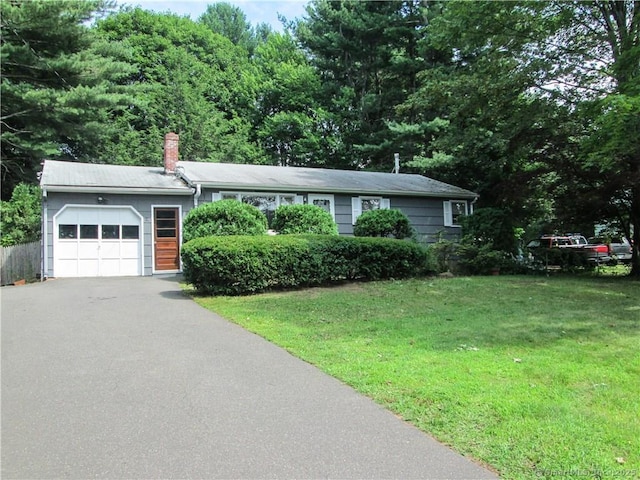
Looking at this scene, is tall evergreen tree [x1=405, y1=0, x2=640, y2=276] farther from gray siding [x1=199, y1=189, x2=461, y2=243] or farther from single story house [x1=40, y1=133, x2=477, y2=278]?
single story house [x1=40, y1=133, x2=477, y2=278]

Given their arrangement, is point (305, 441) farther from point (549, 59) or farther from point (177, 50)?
point (177, 50)

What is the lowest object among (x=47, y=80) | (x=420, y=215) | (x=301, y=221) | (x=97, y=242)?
(x=97, y=242)

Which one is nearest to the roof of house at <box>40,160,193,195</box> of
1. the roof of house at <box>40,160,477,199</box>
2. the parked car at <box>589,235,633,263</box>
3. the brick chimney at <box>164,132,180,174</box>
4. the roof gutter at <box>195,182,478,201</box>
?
the roof of house at <box>40,160,477,199</box>

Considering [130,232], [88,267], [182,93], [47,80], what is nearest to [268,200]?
[130,232]

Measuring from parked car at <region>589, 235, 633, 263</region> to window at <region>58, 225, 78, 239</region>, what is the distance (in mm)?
21675

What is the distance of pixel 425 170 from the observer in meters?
25.2

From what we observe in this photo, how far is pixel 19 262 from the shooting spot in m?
15.8

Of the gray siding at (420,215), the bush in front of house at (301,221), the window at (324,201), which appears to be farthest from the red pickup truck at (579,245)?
the bush in front of house at (301,221)

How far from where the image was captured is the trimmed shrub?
52.5ft

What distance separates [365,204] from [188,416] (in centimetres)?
1572

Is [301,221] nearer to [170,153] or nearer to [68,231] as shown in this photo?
[170,153]

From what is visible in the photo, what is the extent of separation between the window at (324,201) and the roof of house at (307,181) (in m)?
0.30

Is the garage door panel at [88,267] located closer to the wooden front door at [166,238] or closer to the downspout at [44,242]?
the downspout at [44,242]

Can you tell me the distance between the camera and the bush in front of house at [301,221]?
14.3 metres
